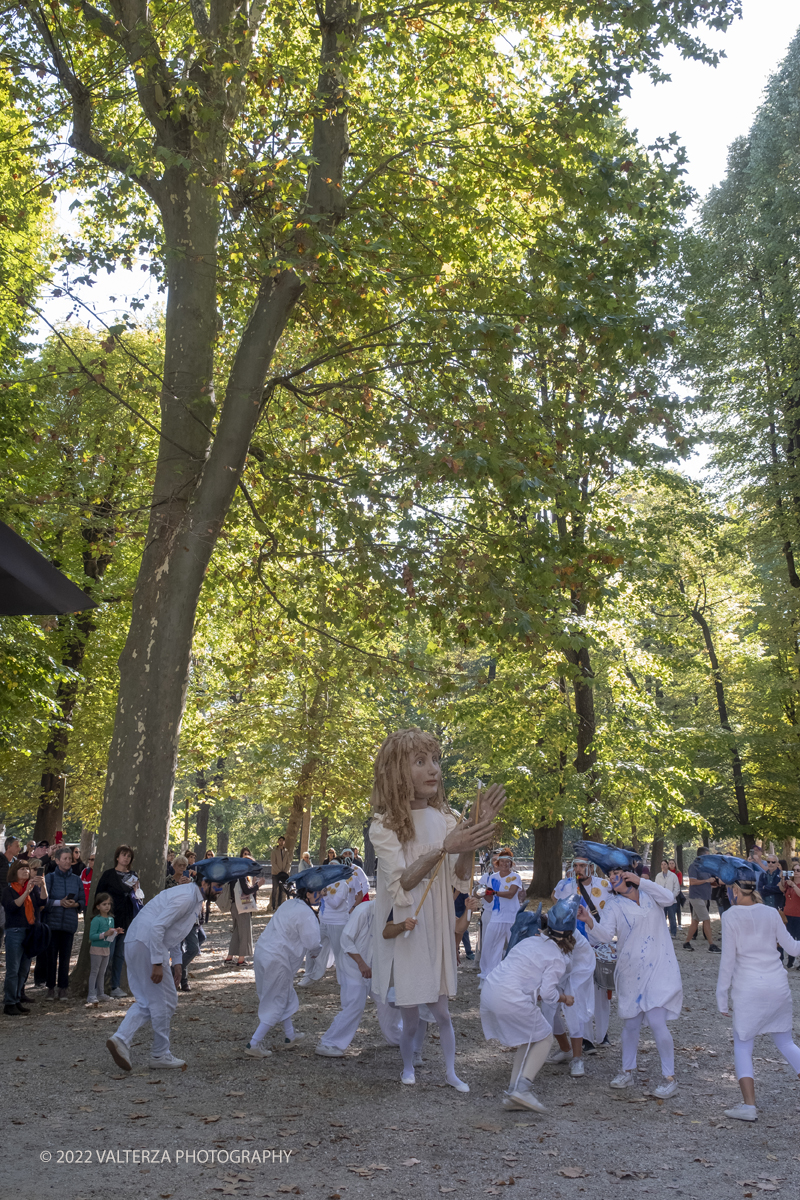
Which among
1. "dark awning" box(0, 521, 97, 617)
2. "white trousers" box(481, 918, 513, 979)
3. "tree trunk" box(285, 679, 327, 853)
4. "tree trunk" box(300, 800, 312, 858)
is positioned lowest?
"white trousers" box(481, 918, 513, 979)

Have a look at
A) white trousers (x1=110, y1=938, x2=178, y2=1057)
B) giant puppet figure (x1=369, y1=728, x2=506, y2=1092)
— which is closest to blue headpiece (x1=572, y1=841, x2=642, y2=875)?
giant puppet figure (x1=369, y1=728, x2=506, y2=1092)

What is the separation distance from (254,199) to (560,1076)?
10.3m

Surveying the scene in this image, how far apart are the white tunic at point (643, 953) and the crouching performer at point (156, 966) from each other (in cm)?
351

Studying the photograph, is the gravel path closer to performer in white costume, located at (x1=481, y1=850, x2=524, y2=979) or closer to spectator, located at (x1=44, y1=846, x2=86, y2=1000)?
spectator, located at (x1=44, y1=846, x2=86, y2=1000)

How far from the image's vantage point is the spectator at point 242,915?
1595 cm

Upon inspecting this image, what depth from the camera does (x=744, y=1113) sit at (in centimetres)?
680

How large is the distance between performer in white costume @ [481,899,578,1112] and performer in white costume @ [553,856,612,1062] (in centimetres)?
148

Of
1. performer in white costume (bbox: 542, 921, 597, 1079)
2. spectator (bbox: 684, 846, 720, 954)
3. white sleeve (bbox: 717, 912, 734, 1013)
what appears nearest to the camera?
white sleeve (bbox: 717, 912, 734, 1013)

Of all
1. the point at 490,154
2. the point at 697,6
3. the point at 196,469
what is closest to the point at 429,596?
the point at 196,469

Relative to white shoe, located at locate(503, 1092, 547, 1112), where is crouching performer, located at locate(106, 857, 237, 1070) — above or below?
above

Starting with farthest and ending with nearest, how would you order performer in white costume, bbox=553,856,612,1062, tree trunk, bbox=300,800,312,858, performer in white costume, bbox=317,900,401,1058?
tree trunk, bbox=300,800,312,858, performer in white costume, bbox=553,856,612,1062, performer in white costume, bbox=317,900,401,1058

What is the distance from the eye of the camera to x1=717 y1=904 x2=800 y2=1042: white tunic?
696cm

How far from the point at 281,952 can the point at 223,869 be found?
1923mm

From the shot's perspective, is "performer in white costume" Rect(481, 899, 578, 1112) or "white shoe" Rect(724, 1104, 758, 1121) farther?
"performer in white costume" Rect(481, 899, 578, 1112)
